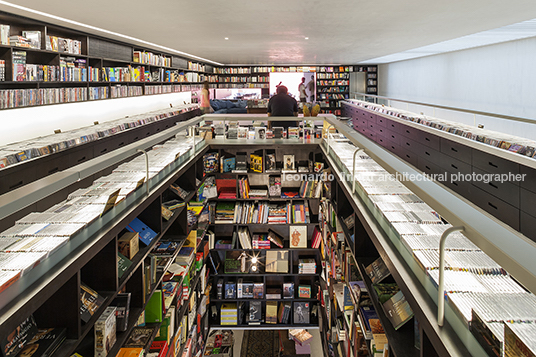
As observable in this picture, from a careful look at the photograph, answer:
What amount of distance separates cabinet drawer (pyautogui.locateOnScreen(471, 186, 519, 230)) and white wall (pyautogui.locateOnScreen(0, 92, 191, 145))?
5.84 meters

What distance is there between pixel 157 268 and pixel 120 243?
55cm

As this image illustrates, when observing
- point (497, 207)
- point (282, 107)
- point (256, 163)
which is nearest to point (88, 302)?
point (256, 163)

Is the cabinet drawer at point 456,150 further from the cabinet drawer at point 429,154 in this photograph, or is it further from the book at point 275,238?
the book at point 275,238

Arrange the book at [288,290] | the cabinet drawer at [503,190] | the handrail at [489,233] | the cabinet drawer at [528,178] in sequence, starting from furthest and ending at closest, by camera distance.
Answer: the book at [288,290]
the cabinet drawer at [503,190]
the cabinet drawer at [528,178]
the handrail at [489,233]

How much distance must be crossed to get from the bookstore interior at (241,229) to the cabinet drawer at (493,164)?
24mm

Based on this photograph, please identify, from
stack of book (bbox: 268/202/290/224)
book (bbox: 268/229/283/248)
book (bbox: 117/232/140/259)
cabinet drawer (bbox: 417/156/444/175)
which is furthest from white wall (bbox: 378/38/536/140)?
book (bbox: 117/232/140/259)

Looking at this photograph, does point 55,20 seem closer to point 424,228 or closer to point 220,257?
point 220,257

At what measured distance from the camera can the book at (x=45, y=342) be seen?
54.1 inches

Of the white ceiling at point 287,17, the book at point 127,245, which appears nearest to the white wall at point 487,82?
the white ceiling at point 287,17

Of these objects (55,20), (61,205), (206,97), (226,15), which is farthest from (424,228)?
(206,97)

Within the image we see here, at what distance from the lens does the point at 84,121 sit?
265 inches

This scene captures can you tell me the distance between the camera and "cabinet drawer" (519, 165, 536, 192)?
368 centimetres

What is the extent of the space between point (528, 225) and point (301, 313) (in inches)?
102

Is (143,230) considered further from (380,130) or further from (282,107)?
(380,130)
